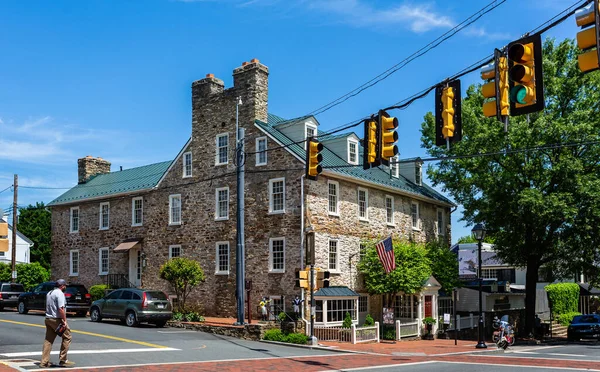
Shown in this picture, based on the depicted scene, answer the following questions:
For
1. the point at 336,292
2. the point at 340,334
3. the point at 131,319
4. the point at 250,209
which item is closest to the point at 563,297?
→ the point at 336,292

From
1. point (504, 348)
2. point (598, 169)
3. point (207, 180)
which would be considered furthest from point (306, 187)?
point (598, 169)

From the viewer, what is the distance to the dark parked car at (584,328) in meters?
38.1

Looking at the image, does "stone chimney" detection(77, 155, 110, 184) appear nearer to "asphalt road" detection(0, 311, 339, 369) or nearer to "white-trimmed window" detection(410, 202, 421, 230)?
"asphalt road" detection(0, 311, 339, 369)

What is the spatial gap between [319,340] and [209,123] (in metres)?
13.8

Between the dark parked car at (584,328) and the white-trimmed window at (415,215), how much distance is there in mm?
11070

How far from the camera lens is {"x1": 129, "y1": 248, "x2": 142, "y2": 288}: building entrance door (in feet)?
128

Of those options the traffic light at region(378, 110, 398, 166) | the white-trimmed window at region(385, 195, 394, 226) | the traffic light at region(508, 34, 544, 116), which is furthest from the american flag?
the traffic light at region(508, 34, 544, 116)

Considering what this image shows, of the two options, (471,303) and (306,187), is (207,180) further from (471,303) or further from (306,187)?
(471,303)

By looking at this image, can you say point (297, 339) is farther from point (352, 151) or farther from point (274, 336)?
point (352, 151)

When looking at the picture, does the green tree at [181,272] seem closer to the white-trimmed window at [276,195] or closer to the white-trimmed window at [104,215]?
the white-trimmed window at [276,195]

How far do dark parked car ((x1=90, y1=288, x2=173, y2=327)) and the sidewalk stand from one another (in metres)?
7.29

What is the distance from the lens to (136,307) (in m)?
28.1

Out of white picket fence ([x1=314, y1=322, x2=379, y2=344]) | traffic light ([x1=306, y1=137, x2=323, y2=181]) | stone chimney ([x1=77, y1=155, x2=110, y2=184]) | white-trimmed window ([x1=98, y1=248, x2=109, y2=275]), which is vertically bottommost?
white picket fence ([x1=314, y1=322, x2=379, y2=344])

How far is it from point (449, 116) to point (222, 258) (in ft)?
77.1
